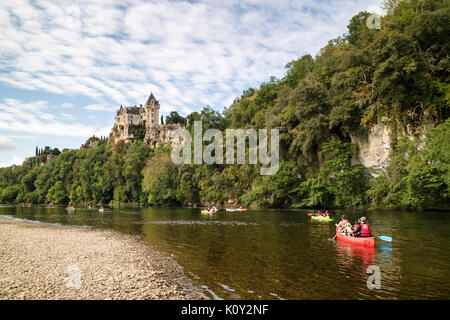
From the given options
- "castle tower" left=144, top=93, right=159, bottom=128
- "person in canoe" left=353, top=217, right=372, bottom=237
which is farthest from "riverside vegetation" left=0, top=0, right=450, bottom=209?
"castle tower" left=144, top=93, right=159, bottom=128

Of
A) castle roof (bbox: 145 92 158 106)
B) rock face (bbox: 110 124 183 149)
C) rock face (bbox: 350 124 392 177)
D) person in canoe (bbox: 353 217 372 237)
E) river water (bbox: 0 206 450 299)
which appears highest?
castle roof (bbox: 145 92 158 106)

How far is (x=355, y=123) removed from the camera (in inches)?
1641

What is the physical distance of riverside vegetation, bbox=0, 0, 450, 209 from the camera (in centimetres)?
3145

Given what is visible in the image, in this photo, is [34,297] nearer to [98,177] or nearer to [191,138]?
[191,138]

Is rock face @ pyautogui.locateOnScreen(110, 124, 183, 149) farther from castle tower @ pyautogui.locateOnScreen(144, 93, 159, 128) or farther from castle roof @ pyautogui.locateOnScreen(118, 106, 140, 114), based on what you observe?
castle roof @ pyautogui.locateOnScreen(118, 106, 140, 114)

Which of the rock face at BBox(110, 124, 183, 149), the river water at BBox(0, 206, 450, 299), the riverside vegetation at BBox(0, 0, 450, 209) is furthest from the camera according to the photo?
the rock face at BBox(110, 124, 183, 149)

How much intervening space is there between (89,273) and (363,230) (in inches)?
523

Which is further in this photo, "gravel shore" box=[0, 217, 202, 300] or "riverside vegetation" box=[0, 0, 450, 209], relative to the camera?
"riverside vegetation" box=[0, 0, 450, 209]

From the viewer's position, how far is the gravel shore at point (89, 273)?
333 inches

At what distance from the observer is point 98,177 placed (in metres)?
97.2

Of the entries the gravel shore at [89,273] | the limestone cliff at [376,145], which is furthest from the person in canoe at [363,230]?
the limestone cliff at [376,145]

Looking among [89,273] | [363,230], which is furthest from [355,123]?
[89,273]

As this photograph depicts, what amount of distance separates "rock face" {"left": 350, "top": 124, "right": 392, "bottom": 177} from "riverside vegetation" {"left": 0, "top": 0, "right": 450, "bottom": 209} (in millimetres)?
1149

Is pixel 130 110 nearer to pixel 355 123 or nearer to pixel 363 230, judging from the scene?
pixel 355 123
